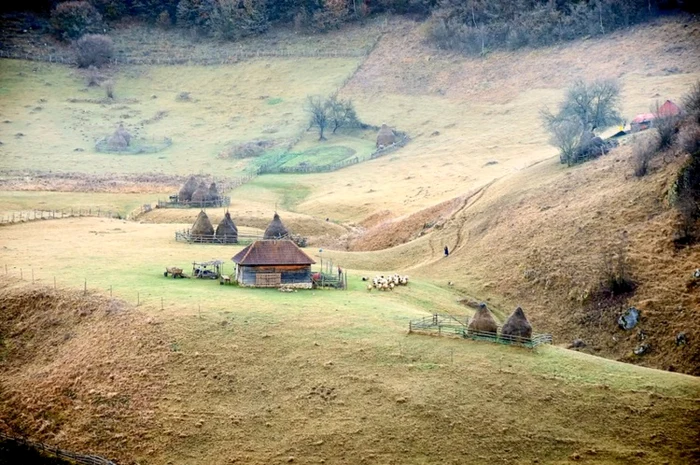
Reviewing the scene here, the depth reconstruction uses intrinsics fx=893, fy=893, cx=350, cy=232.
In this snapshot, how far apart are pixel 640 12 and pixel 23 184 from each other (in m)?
88.1

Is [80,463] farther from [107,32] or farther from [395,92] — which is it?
[107,32]

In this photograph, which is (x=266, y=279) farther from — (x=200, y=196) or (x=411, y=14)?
(x=411, y=14)

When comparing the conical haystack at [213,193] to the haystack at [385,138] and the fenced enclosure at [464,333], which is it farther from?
the fenced enclosure at [464,333]

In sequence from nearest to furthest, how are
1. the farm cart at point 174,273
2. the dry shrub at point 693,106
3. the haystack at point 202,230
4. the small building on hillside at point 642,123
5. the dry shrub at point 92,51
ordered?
1. the farm cart at point 174,273
2. the dry shrub at point 693,106
3. the haystack at point 202,230
4. the small building on hillside at point 642,123
5. the dry shrub at point 92,51

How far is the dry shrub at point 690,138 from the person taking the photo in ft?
218

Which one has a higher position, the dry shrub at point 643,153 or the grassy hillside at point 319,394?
the dry shrub at point 643,153

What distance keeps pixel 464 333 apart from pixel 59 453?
79.4ft

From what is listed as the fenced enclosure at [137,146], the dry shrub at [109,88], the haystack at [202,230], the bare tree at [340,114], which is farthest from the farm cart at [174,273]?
the dry shrub at [109,88]

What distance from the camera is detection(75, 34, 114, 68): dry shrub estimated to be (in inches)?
5901

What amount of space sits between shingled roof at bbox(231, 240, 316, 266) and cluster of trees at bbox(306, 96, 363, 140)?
63055 millimetres

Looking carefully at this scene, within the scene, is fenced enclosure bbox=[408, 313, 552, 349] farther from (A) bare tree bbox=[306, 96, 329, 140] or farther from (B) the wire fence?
(B) the wire fence

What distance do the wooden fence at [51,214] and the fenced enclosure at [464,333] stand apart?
4410cm

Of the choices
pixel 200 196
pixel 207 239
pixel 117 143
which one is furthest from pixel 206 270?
pixel 117 143

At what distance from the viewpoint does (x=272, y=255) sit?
6316cm
